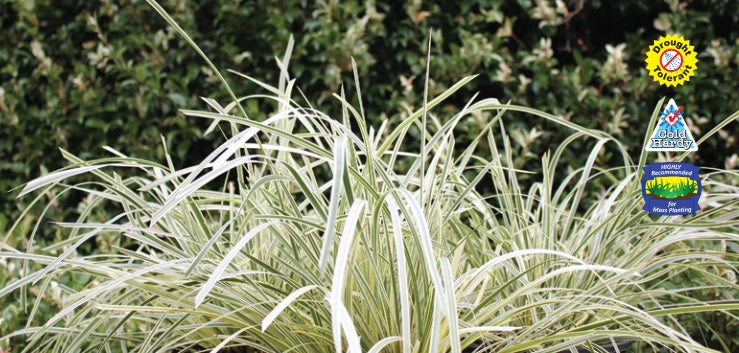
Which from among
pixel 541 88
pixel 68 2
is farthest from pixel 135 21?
pixel 541 88

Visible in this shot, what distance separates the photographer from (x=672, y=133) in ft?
5.12

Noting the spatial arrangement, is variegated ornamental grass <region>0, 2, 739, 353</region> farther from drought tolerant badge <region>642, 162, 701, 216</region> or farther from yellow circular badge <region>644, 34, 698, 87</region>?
yellow circular badge <region>644, 34, 698, 87</region>

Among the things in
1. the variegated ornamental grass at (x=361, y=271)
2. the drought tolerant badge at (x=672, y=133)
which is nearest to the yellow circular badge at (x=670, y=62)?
the drought tolerant badge at (x=672, y=133)

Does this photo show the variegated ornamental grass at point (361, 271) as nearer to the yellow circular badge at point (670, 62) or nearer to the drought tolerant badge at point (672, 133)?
the drought tolerant badge at point (672, 133)

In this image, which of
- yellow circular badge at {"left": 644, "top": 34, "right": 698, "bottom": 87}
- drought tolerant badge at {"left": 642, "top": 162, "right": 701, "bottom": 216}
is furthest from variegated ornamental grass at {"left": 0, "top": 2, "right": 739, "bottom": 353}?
yellow circular badge at {"left": 644, "top": 34, "right": 698, "bottom": 87}

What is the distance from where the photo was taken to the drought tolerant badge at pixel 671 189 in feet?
4.95

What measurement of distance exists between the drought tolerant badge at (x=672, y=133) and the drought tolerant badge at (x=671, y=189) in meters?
0.05

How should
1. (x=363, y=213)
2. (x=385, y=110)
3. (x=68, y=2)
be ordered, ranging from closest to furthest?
(x=363, y=213)
(x=385, y=110)
(x=68, y=2)

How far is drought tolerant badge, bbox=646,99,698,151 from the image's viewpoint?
59.8 inches

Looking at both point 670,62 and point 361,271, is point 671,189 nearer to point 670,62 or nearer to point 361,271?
point 670,62

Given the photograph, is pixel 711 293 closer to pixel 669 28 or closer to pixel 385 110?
pixel 669 28

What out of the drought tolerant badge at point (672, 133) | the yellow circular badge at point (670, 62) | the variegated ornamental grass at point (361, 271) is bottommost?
the variegated ornamental grass at point (361, 271)

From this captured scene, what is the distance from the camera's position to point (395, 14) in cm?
292

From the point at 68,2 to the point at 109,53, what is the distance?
0.49 m
